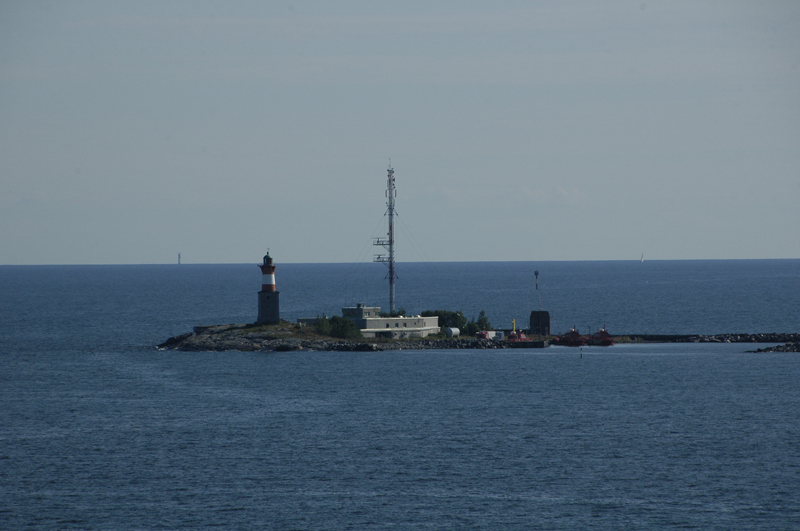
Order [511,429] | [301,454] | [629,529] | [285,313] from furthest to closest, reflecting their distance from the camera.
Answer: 1. [285,313]
2. [511,429]
3. [301,454]
4. [629,529]

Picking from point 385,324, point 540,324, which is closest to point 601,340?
point 540,324

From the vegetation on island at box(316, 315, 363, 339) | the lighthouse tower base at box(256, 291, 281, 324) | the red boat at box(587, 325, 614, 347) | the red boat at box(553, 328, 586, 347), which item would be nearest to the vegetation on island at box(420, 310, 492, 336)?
the red boat at box(553, 328, 586, 347)

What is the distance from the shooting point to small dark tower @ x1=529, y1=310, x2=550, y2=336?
119 m

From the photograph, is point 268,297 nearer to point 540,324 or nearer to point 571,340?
point 540,324

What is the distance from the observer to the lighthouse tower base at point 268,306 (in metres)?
104

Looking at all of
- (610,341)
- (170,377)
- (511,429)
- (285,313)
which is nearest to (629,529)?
(511,429)

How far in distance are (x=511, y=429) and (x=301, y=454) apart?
1529cm

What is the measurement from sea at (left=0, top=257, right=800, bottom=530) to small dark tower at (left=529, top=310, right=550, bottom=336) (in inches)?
527

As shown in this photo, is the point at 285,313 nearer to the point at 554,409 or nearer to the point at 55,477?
the point at 554,409

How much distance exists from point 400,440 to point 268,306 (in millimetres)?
50408

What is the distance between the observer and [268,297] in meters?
104

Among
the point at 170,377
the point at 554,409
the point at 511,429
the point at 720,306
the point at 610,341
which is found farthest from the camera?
the point at 720,306

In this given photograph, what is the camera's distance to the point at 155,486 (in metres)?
46.8

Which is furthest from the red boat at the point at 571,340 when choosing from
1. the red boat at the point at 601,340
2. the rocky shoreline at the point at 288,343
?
the rocky shoreline at the point at 288,343
